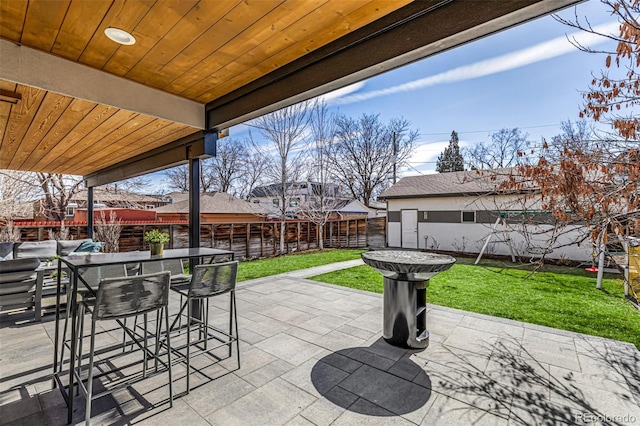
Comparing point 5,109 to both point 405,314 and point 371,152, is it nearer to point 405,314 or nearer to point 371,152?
point 405,314

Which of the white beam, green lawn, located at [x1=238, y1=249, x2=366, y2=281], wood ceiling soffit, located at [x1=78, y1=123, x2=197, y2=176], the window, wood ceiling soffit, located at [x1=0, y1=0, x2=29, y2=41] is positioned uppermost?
wood ceiling soffit, located at [x1=0, y1=0, x2=29, y2=41]

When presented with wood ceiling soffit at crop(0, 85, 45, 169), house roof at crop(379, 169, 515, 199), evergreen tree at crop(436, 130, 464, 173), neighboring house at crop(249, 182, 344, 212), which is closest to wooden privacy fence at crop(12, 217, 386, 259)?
neighboring house at crop(249, 182, 344, 212)

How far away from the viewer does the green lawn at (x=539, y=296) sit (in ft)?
13.1

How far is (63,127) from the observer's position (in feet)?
11.9

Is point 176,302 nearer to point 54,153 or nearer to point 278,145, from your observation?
point 54,153

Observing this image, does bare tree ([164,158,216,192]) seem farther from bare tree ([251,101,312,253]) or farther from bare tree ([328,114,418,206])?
bare tree ([251,101,312,253])

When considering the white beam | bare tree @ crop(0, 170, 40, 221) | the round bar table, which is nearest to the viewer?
the white beam

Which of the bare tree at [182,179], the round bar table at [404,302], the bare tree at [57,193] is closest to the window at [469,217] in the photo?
the round bar table at [404,302]

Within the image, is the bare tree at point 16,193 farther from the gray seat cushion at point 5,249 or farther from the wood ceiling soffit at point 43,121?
the wood ceiling soffit at point 43,121

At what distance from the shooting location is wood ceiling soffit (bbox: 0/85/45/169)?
103 inches

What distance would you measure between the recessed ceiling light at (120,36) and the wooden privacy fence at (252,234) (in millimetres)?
6954

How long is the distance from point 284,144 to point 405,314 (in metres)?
8.72

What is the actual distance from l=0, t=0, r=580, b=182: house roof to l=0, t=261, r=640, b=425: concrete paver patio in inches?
97.6

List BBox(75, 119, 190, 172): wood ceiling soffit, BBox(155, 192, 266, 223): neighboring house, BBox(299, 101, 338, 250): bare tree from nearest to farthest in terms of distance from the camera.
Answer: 1. BBox(75, 119, 190, 172): wood ceiling soffit
2. BBox(299, 101, 338, 250): bare tree
3. BBox(155, 192, 266, 223): neighboring house
